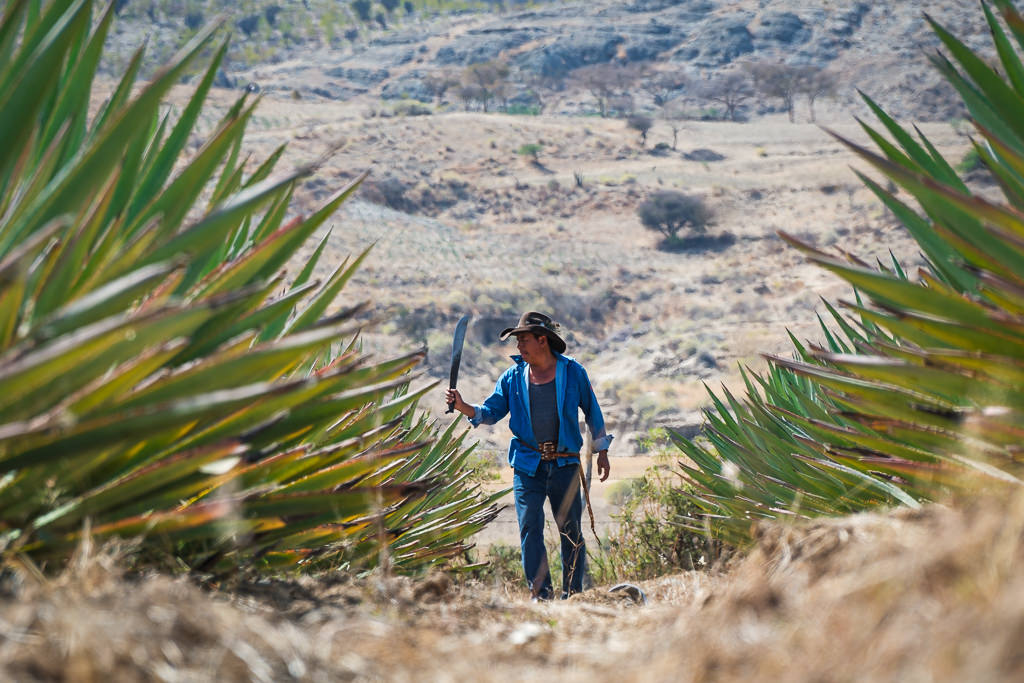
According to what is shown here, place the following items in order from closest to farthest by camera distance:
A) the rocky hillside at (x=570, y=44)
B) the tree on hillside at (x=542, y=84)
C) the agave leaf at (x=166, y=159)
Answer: the agave leaf at (x=166, y=159), the rocky hillside at (x=570, y=44), the tree on hillside at (x=542, y=84)

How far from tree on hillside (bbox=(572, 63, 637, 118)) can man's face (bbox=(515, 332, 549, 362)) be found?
63576 mm

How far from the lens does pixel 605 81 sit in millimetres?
68500

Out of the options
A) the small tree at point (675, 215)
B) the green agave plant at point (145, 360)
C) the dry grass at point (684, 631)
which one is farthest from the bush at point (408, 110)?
the dry grass at point (684, 631)

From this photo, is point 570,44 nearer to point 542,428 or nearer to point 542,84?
point 542,84

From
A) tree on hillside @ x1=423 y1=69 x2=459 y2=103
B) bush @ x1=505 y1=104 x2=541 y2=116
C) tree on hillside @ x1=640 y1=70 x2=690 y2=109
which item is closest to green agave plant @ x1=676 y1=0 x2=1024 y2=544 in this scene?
bush @ x1=505 y1=104 x2=541 y2=116

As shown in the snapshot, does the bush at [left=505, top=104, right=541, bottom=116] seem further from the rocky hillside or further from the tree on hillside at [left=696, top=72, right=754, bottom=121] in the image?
the tree on hillside at [left=696, top=72, right=754, bottom=121]

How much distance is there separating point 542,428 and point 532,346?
0.45 metres

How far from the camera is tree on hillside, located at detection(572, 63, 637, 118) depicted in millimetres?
68000

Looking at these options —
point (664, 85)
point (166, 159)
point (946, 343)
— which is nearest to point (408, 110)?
point (664, 85)

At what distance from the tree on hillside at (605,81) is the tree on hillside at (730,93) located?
5.60m

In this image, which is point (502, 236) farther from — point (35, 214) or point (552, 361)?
point (35, 214)

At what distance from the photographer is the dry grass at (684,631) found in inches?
37.2

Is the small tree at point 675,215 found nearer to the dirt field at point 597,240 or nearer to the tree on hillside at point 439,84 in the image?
the dirt field at point 597,240

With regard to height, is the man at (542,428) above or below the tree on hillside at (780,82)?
above
